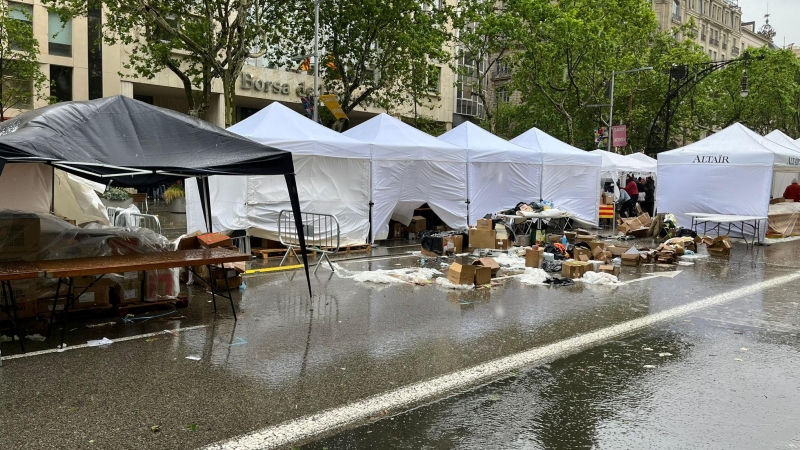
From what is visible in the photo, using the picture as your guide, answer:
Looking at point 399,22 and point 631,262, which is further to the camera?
point 399,22

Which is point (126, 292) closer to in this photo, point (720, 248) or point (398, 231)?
point (398, 231)

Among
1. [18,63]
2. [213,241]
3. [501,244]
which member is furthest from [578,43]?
[213,241]

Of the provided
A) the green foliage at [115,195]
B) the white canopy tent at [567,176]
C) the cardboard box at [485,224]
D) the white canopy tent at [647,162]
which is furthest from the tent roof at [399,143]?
the white canopy tent at [647,162]

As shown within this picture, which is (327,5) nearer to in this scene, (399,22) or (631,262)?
(399,22)

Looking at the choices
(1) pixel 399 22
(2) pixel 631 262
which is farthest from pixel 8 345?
(1) pixel 399 22

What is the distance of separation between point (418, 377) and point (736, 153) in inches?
621

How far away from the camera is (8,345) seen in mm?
5930

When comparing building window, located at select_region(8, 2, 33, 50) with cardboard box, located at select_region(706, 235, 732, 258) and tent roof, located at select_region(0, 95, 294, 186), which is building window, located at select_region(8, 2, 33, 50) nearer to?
tent roof, located at select_region(0, 95, 294, 186)

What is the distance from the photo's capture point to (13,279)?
5629 millimetres

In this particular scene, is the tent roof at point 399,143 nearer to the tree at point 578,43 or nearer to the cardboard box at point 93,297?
the cardboard box at point 93,297

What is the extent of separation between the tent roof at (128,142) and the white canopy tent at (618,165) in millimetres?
17908

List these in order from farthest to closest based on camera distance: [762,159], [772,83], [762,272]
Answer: [772,83]
[762,159]
[762,272]

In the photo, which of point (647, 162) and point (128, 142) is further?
point (647, 162)

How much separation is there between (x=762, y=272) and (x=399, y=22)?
16.4 meters
